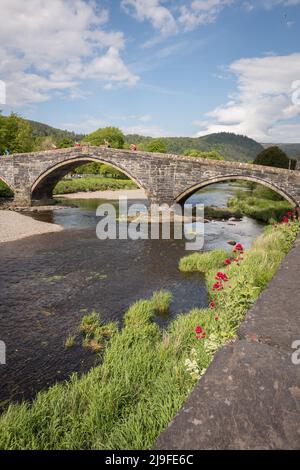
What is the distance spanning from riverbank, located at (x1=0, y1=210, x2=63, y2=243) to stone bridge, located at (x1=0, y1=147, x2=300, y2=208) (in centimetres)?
792

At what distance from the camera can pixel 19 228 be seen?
22438 millimetres

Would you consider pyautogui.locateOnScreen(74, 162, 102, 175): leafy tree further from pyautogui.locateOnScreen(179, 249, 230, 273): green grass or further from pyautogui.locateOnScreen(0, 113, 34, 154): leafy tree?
A: pyautogui.locateOnScreen(179, 249, 230, 273): green grass

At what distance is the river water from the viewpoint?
23.3ft

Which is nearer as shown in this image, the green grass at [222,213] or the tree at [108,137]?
the green grass at [222,213]

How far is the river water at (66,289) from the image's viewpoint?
279 inches

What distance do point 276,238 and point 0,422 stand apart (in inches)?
480

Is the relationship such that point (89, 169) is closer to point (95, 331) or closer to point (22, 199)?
point (22, 199)

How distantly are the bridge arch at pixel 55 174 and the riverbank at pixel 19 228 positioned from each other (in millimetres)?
7478

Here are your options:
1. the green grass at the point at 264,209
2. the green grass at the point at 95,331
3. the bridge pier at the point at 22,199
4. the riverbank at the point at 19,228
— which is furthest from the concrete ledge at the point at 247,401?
the bridge pier at the point at 22,199

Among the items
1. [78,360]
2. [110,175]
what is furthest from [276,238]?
[110,175]

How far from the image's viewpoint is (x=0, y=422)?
4.56 metres

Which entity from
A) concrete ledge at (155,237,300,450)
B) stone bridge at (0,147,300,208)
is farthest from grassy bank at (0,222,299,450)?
stone bridge at (0,147,300,208)

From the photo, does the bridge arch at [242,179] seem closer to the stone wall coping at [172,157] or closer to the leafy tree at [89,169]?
the stone wall coping at [172,157]

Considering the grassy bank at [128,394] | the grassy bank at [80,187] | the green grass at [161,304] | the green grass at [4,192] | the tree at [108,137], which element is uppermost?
the tree at [108,137]
